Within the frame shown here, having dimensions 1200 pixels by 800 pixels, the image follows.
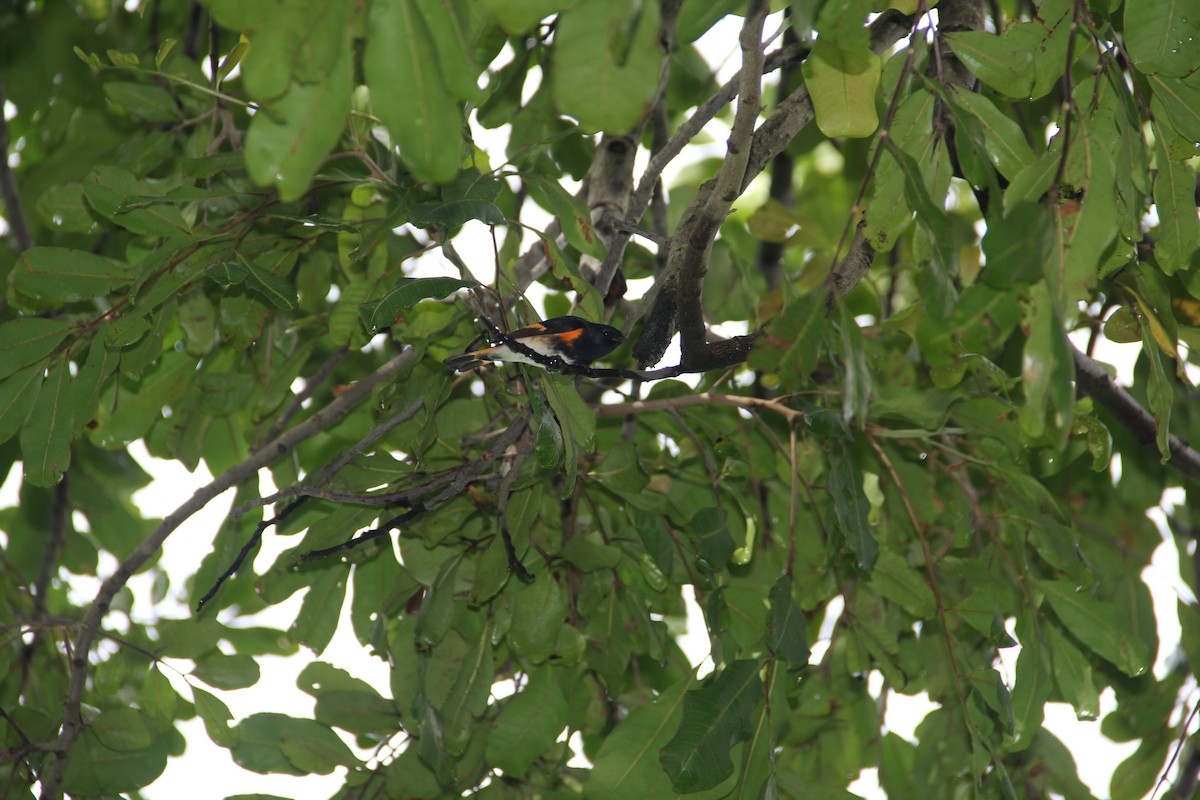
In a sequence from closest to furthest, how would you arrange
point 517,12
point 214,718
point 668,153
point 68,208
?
point 517,12 < point 668,153 < point 214,718 < point 68,208

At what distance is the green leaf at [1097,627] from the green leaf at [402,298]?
4.71 ft

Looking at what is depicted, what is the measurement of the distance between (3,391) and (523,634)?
1170 mm

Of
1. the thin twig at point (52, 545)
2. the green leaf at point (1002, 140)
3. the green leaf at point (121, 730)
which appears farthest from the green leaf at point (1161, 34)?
the thin twig at point (52, 545)

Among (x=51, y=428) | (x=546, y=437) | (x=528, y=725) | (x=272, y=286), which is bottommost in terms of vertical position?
(x=528, y=725)

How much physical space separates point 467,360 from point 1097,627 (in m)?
1.46

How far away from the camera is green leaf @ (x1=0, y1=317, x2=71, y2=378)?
2.08 metres

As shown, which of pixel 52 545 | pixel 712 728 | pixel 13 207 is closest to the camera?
pixel 712 728

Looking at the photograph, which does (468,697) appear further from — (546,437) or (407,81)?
(407,81)

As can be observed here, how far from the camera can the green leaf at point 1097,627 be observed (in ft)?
7.10

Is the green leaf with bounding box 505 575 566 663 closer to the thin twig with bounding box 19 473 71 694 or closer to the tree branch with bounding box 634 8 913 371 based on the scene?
the tree branch with bounding box 634 8 913 371

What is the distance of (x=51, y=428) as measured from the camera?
2.11m

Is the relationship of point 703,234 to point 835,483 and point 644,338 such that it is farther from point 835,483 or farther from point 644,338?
point 835,483

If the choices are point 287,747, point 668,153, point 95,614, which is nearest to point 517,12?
point 668,153

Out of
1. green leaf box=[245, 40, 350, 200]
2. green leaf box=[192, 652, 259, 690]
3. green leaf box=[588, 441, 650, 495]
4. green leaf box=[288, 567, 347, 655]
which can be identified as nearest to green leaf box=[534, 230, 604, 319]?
green leaf box=[588, 441, 650, 495]
